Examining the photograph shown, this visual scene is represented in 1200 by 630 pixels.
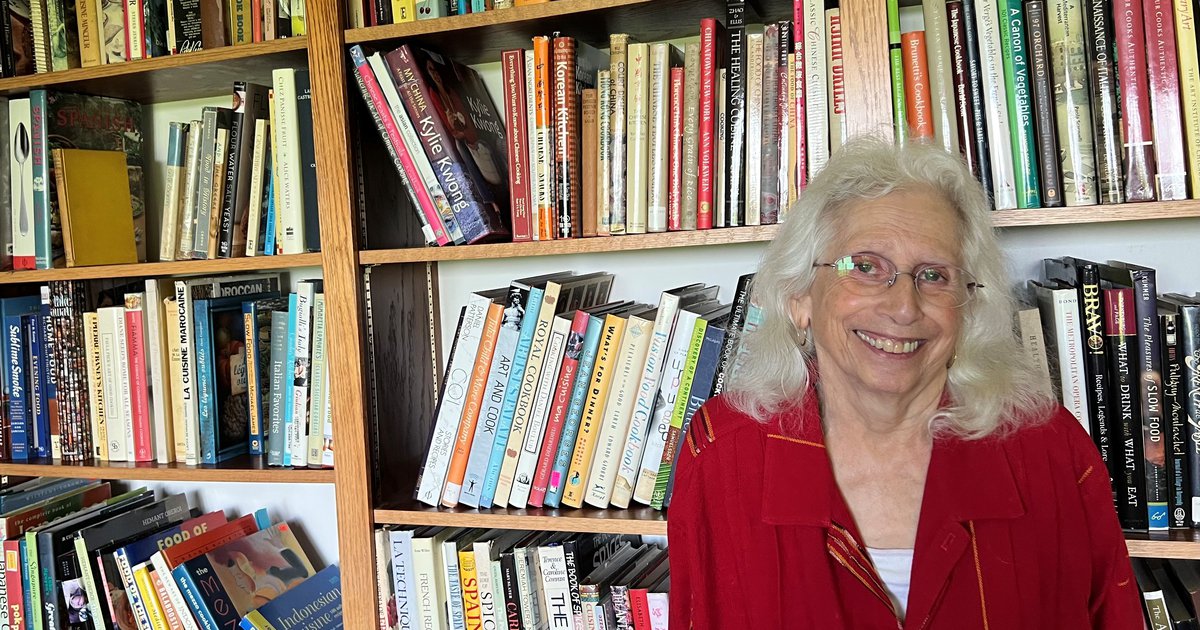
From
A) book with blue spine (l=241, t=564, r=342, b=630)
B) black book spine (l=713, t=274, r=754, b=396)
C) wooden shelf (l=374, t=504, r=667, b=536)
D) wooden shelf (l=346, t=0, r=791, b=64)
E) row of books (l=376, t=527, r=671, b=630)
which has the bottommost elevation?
→ book with blue spine (l=241, t=564, r=342, b=630)

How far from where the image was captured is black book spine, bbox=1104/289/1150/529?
49.5 inches

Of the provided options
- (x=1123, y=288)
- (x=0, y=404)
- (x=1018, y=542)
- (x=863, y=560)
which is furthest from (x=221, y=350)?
(x=1123, y=288)

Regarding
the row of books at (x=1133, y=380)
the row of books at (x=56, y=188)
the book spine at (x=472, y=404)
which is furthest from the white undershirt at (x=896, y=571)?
the row of books at (x=56, y=188)

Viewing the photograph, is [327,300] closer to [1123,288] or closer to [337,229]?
[337,229]

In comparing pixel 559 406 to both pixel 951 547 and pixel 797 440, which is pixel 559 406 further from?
pixel 951 547

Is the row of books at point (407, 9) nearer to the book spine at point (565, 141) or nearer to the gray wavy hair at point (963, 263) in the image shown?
the book spine at point (565, 141)

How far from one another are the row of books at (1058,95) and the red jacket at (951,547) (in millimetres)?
309

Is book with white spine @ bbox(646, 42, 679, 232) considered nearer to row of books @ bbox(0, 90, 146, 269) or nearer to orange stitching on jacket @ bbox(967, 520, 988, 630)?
orange stitching on jacket @ bbox(967, 520, 988, 630)

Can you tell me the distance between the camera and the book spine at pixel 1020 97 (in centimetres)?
128

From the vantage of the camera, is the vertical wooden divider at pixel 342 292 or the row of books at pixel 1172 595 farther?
the vertical wooden divider at pixel 342 292

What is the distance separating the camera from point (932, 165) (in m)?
1.23

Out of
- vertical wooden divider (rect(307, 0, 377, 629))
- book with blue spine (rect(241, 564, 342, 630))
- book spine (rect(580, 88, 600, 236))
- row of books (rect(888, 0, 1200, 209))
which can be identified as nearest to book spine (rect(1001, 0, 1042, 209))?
row of books (rect(888, 0, 1200, 209))

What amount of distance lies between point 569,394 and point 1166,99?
872mm

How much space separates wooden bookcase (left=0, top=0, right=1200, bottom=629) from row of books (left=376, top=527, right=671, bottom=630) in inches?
1.9
